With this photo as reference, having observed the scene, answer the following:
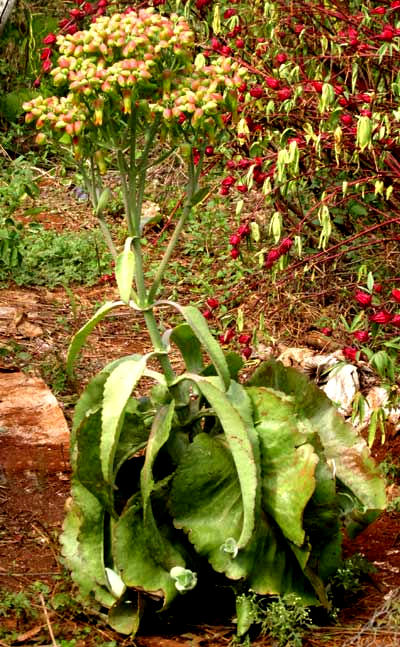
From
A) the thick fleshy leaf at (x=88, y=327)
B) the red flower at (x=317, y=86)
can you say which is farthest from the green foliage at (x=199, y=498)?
the red flower at (x=317, y=86)

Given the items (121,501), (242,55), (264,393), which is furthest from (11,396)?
(242,55)

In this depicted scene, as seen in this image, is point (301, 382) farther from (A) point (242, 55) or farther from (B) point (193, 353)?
(A) point (242, 55)

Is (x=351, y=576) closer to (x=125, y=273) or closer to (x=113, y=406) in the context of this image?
(x=113, y=406)

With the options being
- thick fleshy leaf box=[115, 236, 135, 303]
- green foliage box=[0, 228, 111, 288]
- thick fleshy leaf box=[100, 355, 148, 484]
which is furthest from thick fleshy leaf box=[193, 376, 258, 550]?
green foliage box=[0, 228, 111, 288]

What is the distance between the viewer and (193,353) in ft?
10.3

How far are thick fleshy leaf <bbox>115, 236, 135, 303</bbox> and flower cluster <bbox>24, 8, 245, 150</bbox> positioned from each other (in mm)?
326

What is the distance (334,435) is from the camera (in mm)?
3193

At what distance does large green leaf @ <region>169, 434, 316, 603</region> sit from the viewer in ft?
9.51

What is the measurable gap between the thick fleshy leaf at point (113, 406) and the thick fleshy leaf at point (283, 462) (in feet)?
1.25

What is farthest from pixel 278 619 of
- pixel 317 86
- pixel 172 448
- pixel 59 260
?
pixel 59 260

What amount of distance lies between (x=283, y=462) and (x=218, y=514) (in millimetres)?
229

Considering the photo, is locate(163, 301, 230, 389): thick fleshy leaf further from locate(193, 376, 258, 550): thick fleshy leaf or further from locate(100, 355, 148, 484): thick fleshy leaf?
locate(100, 355, 148, 484): thick fleshy leaf

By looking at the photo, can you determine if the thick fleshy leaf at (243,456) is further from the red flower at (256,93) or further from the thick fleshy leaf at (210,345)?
the red flower at (256,93)

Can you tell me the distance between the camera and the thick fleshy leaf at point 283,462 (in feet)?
9.31
